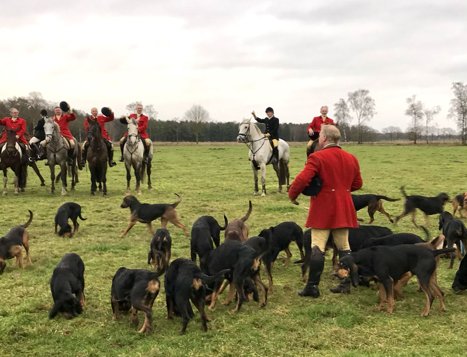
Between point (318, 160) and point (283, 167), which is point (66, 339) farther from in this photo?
point (283, 167)

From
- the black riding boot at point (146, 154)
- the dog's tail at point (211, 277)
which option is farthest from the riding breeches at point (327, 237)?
the black riding boot at point (146, 154)

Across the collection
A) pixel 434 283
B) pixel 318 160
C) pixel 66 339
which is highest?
pixel 318 160

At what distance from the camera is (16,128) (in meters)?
→ 17.6

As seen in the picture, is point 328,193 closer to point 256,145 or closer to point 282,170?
point 256,145

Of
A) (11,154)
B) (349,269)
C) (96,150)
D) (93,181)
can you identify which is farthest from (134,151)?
(349,269)

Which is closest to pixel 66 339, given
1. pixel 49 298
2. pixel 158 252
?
pixel 49 298

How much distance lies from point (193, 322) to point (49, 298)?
2.32 metres

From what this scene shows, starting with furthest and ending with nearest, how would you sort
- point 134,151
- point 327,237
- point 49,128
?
point 134,151
point 49,128
point 327,237

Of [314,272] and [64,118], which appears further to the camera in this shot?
[64,118]

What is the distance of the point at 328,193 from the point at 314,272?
118 centimetres

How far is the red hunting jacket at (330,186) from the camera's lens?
20.8ft

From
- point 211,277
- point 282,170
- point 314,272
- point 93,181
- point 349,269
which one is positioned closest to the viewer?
point 211,277

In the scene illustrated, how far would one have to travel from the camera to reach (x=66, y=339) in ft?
17.2

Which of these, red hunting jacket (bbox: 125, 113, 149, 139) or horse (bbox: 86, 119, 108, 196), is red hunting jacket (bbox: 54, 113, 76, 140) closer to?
horse (bbox: 86, 119, 108, 196)
